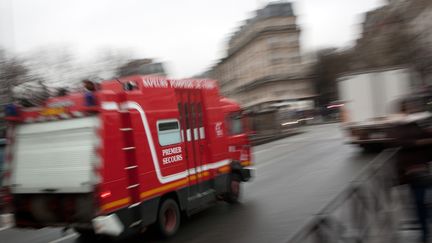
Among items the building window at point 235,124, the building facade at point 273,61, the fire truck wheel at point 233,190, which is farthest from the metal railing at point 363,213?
the building facade at point 273,61

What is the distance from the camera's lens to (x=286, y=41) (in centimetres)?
8688

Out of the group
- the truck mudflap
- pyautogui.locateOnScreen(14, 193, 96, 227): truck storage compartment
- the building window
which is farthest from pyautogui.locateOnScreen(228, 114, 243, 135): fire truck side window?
pyautogui.locateOnScreen(14, 193, 96, 227): truck storage compartment

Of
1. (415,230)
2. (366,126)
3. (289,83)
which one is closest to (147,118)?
(415,230)

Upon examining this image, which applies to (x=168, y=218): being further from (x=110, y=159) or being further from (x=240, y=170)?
(x=240, y=170)

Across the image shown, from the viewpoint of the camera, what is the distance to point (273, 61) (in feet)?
283

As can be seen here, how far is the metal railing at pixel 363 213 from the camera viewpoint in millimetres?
3527

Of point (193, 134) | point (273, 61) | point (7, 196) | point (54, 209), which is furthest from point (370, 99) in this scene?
point (273, 61)

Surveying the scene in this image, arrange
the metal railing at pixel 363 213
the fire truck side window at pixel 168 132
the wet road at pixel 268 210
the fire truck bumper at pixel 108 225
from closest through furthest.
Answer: the metal railing at pixel 363 213 → the fire truck bumper at pixel 108 225 → the wet road at pixel 268 210 → the fire truck side window at pixel 168 132

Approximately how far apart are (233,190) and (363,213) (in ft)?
18.7

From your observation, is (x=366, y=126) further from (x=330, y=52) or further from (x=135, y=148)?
(x=330, y=52)

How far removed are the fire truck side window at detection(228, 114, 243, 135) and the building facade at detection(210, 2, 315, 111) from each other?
66.8 m

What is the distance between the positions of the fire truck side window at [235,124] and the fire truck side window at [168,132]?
6.96 ft

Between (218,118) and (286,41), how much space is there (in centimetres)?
7909

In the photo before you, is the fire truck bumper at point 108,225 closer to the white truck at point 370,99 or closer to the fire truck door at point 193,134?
the fire truck door at point 193,134
